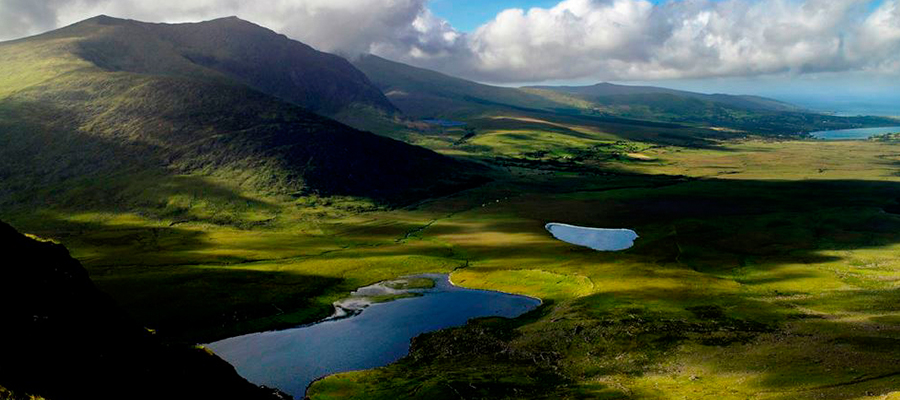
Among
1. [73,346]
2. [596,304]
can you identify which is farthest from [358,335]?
[73,346]

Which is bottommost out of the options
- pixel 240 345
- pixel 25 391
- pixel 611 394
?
pixel 240 345

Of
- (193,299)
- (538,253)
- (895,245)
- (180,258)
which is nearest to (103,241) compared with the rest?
(180,258)

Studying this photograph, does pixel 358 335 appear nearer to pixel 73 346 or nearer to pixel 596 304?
pixel 596 304

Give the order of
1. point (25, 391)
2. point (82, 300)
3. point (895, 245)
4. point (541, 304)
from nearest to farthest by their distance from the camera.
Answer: point (25, 391) → point (82, 300) → point (541, 304) → point (895, 245)

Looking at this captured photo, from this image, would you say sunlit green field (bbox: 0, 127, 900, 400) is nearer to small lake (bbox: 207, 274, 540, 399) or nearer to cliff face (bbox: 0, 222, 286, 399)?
small lake (bbox: 207, 274, 540, 399)

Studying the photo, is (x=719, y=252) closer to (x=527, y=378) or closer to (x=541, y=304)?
(x=541, y=304)
